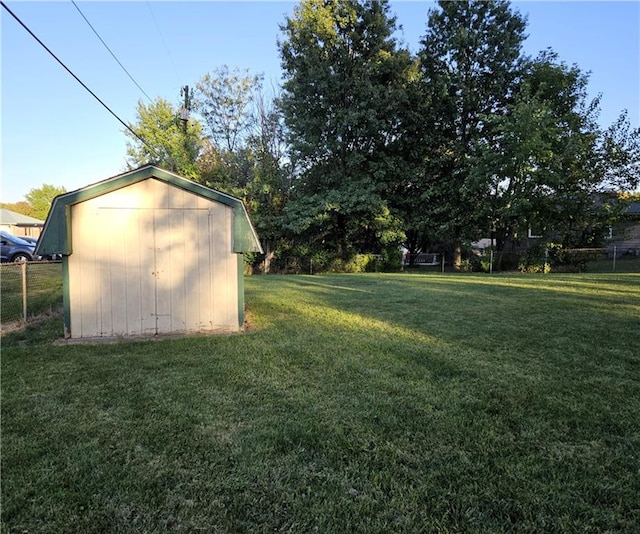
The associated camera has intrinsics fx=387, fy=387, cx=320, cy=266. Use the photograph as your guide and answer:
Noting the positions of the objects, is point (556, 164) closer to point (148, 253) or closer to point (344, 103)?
point (344, 103)

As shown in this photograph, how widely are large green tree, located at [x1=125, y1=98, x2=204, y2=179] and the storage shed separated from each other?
21.4 m

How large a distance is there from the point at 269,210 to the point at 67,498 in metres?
19.4

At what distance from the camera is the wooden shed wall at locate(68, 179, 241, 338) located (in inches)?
220

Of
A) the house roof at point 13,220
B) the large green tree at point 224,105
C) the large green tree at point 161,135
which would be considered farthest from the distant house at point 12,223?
the large green tree at point 224,105

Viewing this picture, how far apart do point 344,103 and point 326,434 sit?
19.6 metres

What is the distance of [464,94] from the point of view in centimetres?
1980

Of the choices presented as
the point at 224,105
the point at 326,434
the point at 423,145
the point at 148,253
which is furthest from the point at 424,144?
the point at 326,434

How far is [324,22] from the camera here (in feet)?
61.9

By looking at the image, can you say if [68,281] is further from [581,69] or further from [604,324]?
[581,69]

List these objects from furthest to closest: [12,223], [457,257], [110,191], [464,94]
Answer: [12,223] < [457,257] < [464,94] < [110,191]

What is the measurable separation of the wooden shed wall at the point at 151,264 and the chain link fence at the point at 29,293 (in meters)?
1.34

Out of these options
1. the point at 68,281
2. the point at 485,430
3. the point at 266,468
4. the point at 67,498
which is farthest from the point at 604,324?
the point at 68,281

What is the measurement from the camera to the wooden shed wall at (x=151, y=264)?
18.3ft

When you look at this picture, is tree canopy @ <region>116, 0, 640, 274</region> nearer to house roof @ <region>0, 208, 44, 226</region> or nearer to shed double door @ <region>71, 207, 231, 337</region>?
shed double door @ <region>71, 207, 231, 337</region>
